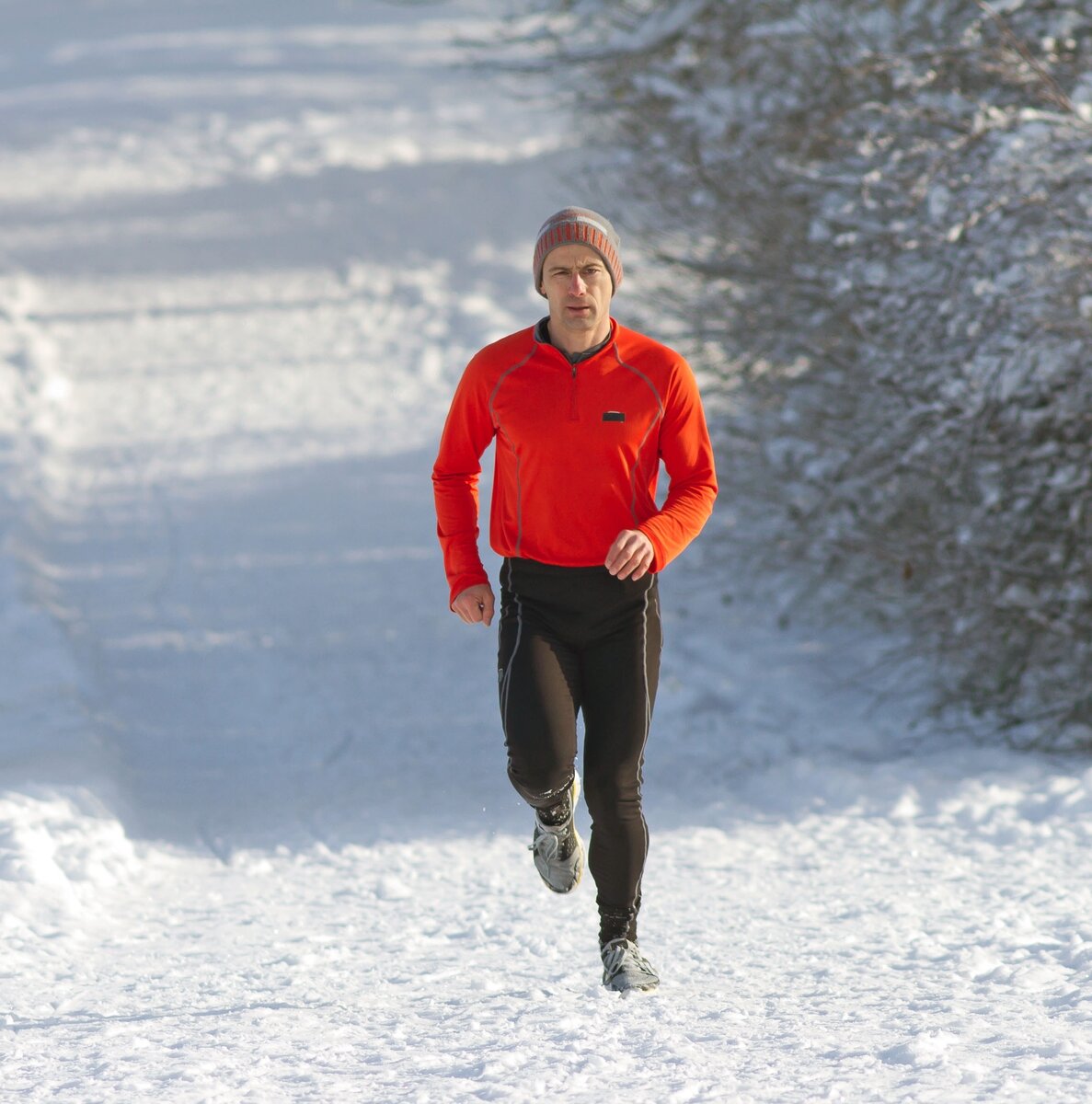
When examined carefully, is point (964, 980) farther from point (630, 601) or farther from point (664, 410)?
point (664, 410)

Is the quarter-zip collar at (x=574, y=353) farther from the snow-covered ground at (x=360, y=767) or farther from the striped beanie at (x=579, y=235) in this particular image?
the snow-covered ground at (x=360, y=767)

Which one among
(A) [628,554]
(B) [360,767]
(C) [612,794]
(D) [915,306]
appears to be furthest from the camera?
(B) [360,767]

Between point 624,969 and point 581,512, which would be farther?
point 624,969

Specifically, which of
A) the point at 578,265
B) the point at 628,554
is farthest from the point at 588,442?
the point at 578,265

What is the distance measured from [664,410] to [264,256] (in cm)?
1151

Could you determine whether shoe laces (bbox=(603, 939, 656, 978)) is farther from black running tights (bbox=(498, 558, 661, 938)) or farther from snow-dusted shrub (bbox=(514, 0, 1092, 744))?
snow-dusted shrub (bbox=(514, 0, 1092, 744))

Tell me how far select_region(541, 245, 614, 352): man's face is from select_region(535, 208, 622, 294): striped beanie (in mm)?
15

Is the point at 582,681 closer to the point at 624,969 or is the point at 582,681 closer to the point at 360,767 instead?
the point at 624,969

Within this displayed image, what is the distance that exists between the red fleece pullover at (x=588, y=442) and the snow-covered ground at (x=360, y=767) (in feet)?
4.10

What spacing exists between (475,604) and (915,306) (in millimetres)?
3559

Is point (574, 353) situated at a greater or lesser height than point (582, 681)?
greater

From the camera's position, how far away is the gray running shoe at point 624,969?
4121 mm

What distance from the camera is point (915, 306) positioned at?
678cm

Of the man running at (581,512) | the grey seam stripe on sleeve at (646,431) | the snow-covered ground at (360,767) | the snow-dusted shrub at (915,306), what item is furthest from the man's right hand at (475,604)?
the snow-dusted shrub at (915,306)
